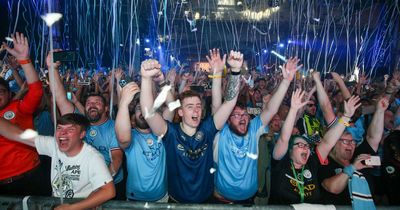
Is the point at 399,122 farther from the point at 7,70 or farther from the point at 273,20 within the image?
the point at 273,20

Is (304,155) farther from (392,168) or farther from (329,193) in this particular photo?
(392,168)

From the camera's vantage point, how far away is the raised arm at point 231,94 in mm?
3188

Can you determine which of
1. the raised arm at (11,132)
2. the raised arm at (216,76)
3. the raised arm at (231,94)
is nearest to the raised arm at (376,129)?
the raised arm at (231,94)

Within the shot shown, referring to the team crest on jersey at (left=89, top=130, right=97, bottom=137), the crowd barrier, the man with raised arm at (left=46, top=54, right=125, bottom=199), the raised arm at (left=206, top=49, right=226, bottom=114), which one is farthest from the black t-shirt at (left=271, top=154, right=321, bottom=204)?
the team crest on jersey at (left=89, top=130, right=97, bottom=137)

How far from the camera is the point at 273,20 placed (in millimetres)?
36750

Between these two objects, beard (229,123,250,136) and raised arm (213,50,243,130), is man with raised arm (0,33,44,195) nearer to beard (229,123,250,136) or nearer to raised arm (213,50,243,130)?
raised arm (213,50,243,130)

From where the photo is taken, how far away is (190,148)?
303cm

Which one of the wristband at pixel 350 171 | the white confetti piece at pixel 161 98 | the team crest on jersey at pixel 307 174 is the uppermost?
the white confetti piece at pixel 161 98

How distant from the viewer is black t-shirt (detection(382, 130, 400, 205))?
3459 mm

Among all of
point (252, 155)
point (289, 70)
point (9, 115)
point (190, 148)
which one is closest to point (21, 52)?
point (9, 115)

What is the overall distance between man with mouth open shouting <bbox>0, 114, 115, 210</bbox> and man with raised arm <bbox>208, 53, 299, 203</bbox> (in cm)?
116

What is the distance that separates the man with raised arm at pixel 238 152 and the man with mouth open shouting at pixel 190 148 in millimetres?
134

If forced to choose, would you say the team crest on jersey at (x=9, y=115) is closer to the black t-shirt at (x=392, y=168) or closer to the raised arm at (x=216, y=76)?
the raised arm at (x=216, y=76)

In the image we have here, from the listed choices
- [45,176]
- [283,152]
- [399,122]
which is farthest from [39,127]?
[399,122]
